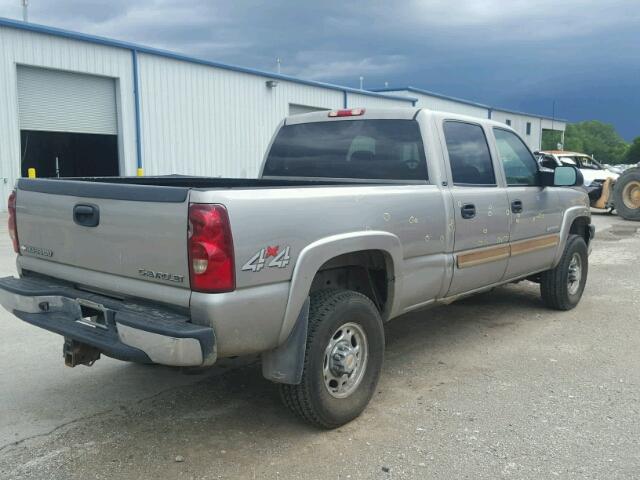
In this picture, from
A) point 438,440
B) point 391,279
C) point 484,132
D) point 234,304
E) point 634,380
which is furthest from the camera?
point 484,132

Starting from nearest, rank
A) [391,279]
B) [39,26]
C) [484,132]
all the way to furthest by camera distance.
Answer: [391,279] → [484,132] → [39,26]

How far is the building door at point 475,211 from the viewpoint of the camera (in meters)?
4.60

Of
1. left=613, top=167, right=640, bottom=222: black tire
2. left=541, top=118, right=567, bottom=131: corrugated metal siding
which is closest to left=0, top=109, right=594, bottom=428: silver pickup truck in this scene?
left=613, top=167, right=640, bottom=222: black tire

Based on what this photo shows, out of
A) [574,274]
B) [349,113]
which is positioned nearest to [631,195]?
[574,274]

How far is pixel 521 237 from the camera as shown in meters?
5.40

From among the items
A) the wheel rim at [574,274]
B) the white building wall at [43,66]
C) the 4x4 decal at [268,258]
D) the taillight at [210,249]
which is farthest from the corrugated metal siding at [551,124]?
the taillight at [210,249]

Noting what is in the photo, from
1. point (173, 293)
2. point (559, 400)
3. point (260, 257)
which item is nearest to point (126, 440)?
point (173, 293)

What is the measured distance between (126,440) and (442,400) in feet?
6.63

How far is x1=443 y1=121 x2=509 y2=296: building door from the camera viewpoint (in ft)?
15.1

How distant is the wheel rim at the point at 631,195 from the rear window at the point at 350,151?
48.3 ft

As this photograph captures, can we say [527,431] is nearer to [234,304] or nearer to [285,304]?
[285,304]

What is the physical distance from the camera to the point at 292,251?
3.21m

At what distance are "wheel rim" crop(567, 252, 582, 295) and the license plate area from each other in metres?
4.95

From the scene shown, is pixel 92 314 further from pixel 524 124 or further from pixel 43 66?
pixel 524 124
